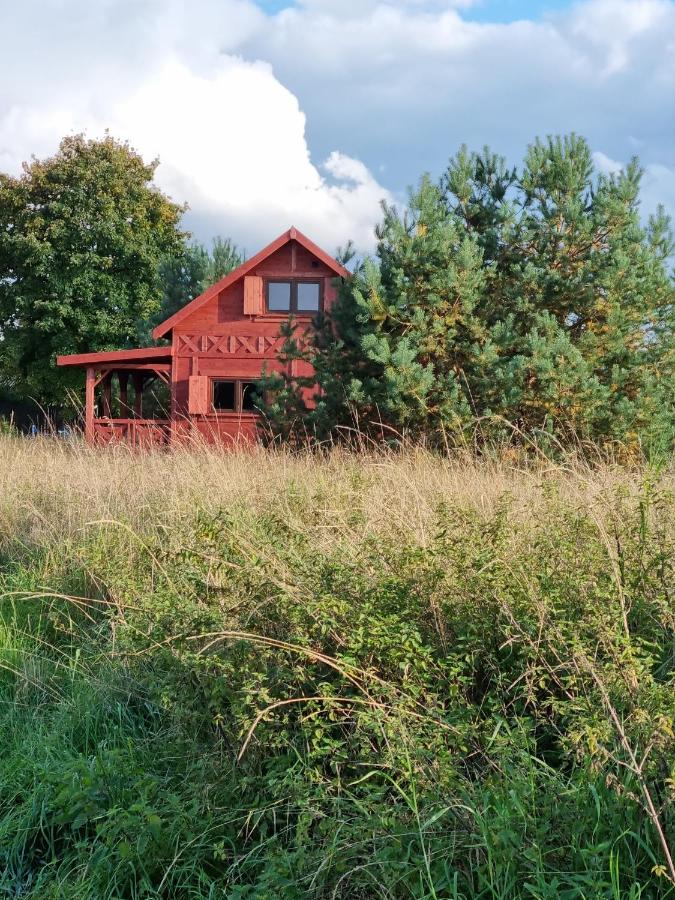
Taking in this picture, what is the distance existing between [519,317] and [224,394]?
11.5m

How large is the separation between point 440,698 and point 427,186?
1162cm

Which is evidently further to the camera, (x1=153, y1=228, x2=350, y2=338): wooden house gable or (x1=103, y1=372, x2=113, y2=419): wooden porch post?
(x1=103, y1=372, x2=113, y2=419): wooden porch post

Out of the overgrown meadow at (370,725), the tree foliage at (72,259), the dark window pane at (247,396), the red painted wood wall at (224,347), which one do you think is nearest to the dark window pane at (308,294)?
the red painted wood wall at (224,347)

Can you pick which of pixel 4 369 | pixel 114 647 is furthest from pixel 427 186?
pixel 4 369

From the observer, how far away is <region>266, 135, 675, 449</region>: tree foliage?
41.8 feet

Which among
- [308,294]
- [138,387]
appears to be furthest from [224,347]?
[138,387]

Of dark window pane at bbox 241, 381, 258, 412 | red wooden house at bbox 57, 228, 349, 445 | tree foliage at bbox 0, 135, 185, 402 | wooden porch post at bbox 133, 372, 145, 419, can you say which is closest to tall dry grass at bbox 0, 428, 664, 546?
red wooden house at bbox 57, 228, 349, 445

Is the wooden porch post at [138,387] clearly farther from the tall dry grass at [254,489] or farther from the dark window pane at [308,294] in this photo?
the tall dry grass at [254,489]

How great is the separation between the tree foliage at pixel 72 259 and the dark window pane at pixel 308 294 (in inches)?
454

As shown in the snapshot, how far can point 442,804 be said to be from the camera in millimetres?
2588

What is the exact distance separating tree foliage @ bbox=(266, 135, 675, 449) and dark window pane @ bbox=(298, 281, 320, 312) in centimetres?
844

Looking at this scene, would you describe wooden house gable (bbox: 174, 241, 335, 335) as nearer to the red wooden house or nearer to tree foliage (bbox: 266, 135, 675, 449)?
the red wooden house

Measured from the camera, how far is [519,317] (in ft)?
45.0

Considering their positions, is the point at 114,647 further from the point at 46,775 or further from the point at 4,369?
the point at 4,369
